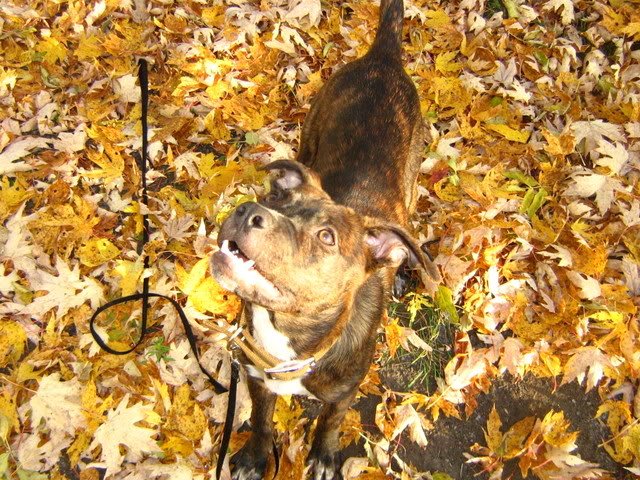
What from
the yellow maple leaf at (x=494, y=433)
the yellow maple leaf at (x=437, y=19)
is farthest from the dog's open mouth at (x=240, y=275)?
the yellow maple leaf at (x=437, y=19)

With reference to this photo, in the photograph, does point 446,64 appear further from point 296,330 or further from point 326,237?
point 296,330

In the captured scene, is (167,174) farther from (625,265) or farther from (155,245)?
(625,265)

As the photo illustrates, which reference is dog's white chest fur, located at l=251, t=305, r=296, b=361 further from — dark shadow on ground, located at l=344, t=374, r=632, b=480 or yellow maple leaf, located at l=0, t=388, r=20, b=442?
yellow maple leaf, located at l=0, t=388, r=20, b=442

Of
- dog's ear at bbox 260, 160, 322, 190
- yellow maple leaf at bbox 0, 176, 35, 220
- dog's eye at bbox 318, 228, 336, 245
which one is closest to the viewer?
dog's eye at bbox 318, 228, 336, 245

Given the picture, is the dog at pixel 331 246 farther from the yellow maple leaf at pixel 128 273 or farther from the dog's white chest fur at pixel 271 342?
the yellow maple leaf at pixel 128 273

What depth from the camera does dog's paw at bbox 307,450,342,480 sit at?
4188 mm

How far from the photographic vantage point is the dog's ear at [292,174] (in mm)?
3398

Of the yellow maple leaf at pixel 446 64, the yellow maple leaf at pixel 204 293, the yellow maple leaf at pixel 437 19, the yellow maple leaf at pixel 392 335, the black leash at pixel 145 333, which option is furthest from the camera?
the yellow maple leaf at pixel 437 19

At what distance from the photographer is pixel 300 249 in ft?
9.84

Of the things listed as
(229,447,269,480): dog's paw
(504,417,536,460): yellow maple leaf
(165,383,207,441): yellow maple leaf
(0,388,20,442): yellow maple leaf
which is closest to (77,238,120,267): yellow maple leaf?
(0,388,20,442): yellow maple leaf

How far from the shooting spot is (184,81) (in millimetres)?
5746

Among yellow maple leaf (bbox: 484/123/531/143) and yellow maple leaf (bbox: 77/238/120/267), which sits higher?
yellow maple leaf (bbox: 484/123/531/143)

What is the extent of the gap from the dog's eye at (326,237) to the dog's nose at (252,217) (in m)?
0.50

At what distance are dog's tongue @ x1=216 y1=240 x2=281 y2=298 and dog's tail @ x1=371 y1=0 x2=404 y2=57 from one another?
9.69 feet
